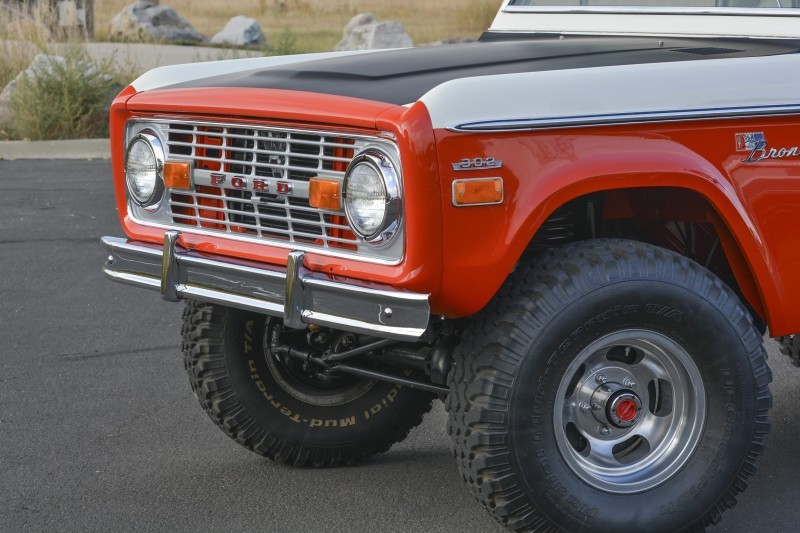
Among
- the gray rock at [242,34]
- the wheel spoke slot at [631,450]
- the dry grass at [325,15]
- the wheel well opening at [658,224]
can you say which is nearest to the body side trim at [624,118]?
the wheel well opening at [658,224]

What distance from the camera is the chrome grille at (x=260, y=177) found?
3182 mm

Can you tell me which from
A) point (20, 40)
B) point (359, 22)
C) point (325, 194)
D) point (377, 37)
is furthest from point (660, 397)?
point (359, 22)

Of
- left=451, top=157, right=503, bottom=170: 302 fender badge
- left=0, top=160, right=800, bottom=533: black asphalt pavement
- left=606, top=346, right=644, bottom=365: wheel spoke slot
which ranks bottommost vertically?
left=0, top=160, right=800, bottom=533: black asphalt pavement

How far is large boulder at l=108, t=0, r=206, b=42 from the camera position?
70.6ft

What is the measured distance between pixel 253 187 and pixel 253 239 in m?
0.16

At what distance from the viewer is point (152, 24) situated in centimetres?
2241

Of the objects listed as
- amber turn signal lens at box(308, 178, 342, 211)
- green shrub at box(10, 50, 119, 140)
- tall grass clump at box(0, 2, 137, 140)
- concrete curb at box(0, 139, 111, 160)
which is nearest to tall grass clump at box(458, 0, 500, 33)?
tall grass clump at box(0, 2, 137, 140)

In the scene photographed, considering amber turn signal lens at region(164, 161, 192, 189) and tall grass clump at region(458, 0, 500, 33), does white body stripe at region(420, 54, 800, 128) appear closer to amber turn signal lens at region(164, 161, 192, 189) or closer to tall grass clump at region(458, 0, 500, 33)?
amber turn signal lens at region(164, 161, 192, 189)

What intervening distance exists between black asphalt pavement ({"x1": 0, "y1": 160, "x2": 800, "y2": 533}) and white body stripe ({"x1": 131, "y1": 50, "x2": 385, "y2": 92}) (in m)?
1.31

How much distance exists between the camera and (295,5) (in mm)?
33750

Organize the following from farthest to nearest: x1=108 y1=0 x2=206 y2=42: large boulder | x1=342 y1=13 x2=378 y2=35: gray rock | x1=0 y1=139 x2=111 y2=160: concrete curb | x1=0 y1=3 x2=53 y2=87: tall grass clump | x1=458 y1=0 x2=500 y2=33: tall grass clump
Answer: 1. x1=458 y1=0 x2=500 y2=33: tall grass clump
2. x1=108 y1=0 x2=206 y2=42: large boulder
3. x1=342 y1=13 x2=378 y2=35: gray rock
4. x1=0 y1=3 x2=53 y2=87: tall grass clump
5. x1=0 y1=139 x2=111 y2=160: concrete curb

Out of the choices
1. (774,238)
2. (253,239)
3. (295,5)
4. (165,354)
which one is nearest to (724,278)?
(774,238)

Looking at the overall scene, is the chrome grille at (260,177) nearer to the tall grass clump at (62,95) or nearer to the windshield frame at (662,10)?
the windshield frame at (662,10)

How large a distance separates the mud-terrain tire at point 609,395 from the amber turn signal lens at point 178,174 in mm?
1009
